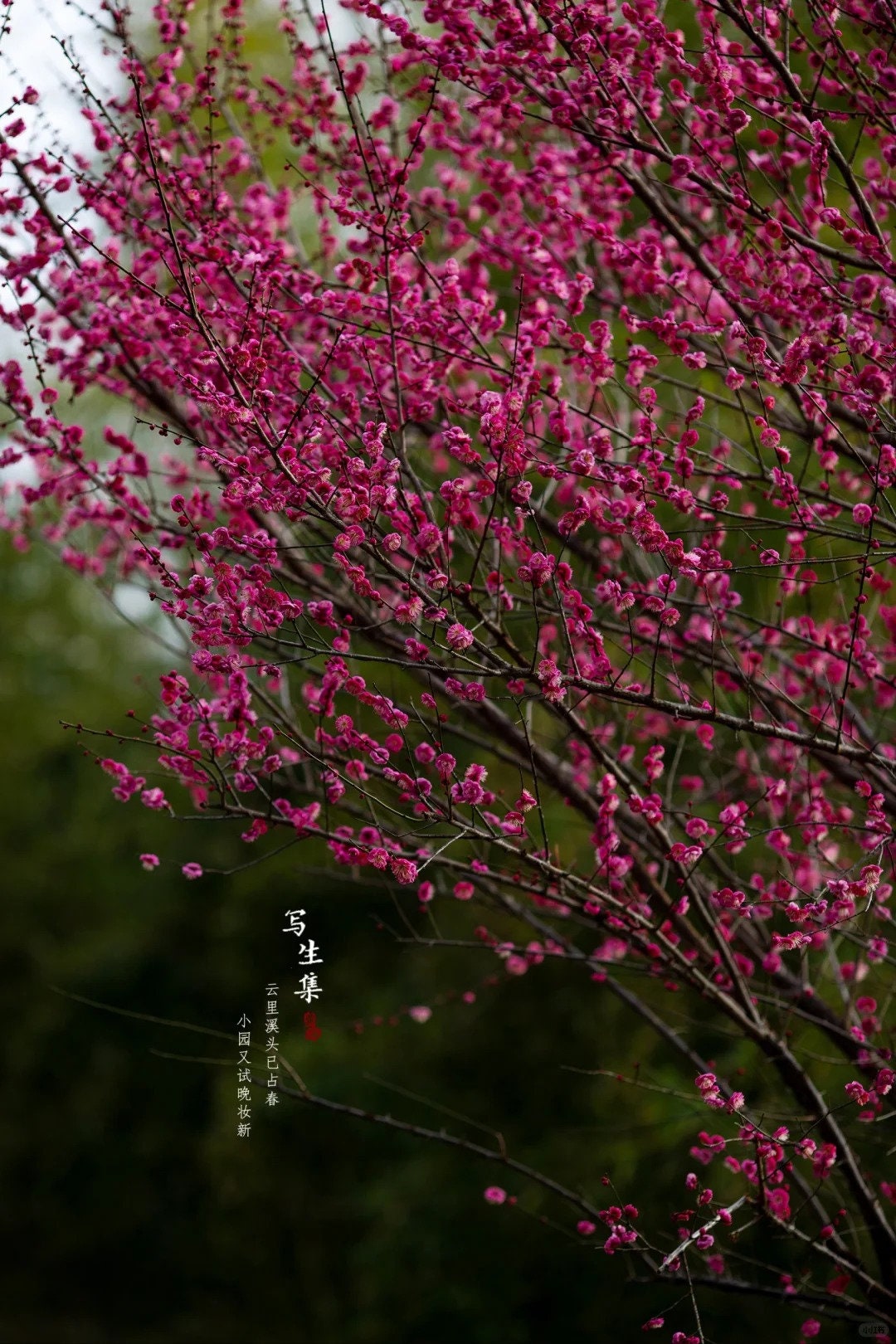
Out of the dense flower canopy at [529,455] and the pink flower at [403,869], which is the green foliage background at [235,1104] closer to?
the dense flower canopy at [529,455]

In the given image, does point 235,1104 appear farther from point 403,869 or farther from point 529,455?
point 529,455

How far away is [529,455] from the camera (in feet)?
8.16

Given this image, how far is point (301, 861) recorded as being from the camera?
965cm

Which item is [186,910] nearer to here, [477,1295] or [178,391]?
[477,1295]

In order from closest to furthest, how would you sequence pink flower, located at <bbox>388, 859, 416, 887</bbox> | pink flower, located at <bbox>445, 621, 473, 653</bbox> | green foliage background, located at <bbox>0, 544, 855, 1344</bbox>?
pink flower, located at <bbox>445, 621, 473, 653</bbox> → pink flower, located at <bbox>388, 859, 416, 887</bbox> → green foliage background, located at <bbox>0, 544, 855, 1344</bbox>

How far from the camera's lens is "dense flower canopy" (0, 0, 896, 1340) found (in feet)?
7.32

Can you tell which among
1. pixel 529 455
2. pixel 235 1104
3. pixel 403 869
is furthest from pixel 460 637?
pixel 235 1104

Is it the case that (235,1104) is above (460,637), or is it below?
above

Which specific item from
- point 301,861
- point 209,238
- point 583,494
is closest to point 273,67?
point 301,861

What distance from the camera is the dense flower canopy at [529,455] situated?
223 centimetres

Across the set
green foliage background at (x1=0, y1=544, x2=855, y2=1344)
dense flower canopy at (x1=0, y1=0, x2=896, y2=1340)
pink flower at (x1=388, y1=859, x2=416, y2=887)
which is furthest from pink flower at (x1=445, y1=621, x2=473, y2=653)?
green foliage background at (x1=0, y1=544, x2=855, y2=1344)

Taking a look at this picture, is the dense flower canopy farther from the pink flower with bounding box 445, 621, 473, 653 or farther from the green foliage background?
the green foliage background

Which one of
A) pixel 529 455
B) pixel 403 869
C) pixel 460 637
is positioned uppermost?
pixel 529 455

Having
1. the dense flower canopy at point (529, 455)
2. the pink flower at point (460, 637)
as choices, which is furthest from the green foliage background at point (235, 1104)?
the pink flower at point (460, 637)
